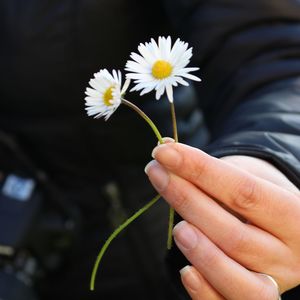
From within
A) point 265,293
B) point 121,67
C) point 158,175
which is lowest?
point 265,293

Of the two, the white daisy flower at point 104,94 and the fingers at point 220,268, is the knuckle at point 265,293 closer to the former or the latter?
the fingers at point 220,268

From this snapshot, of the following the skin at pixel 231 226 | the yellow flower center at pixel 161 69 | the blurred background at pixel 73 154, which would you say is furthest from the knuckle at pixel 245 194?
the blurred background at pixel 73 154

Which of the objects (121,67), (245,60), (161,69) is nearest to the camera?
(161,69)

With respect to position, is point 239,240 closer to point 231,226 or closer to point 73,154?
point 231,226

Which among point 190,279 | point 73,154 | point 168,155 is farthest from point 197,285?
point 73,154

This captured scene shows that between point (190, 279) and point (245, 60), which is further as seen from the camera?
point (245, 60)

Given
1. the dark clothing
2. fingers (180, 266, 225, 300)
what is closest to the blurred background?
the dark clothing

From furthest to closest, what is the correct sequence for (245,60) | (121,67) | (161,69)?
1. (121,67)
2. (245,60)
3. (161,69)
